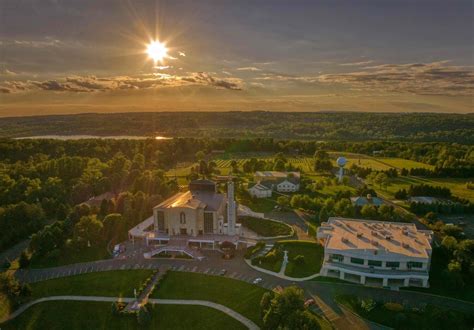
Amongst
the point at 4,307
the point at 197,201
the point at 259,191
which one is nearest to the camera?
the point at 4,307

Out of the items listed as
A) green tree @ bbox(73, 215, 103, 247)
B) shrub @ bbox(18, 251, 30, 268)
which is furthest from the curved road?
green tree @ bbox(73, 215, 103, 247)

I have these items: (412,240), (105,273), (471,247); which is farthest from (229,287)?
(471,247)

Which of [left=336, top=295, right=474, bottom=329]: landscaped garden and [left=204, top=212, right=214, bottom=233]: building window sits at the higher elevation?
[left=204, top=212, right=214, bottom=233]: building window

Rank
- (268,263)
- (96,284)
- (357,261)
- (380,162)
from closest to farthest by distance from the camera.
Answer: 1. (96,284)
2. (357,261)
3. (268,263)
4. (380,162)

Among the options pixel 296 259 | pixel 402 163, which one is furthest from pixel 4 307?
pixel 402 163

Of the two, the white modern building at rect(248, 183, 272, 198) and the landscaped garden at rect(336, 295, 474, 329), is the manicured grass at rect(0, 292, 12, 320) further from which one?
the white modern building at rect(248, 183, 272, 198)

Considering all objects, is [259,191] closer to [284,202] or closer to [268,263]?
[284,202]

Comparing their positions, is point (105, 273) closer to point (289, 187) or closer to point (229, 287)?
point (229, 287)

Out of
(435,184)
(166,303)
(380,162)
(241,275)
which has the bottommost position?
(380,162)
